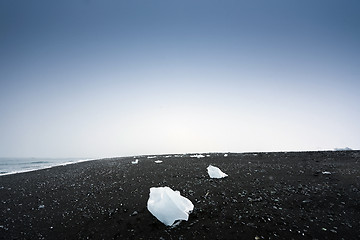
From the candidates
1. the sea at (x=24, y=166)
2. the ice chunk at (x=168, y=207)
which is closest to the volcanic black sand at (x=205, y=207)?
the ice chunk at (x=168, y=207)

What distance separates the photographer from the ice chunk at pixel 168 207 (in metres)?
4.85

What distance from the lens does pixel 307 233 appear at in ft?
14.0

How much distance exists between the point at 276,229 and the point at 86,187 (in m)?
7.70

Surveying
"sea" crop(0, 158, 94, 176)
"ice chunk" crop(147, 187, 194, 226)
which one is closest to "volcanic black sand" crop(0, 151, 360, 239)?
"ice chunk" crop(147, 187, 194, 226)

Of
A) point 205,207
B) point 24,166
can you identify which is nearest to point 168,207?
point 205,207

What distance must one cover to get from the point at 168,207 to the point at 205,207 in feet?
4.28

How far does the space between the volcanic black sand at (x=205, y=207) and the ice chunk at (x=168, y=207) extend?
0.62ft

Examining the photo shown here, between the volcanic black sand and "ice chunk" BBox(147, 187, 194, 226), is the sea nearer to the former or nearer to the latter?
the volcanic black sand

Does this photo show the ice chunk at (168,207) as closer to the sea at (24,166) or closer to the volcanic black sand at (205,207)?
the volcanic black sand at (205,207)

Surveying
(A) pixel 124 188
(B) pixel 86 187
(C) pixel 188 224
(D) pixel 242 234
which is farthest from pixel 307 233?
(B) pixel 86 187

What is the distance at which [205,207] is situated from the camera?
564 centimetres

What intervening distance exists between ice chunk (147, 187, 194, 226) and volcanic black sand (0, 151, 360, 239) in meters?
0.19

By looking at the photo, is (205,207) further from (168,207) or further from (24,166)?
(24,166)

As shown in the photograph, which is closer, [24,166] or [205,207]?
[205,207]
